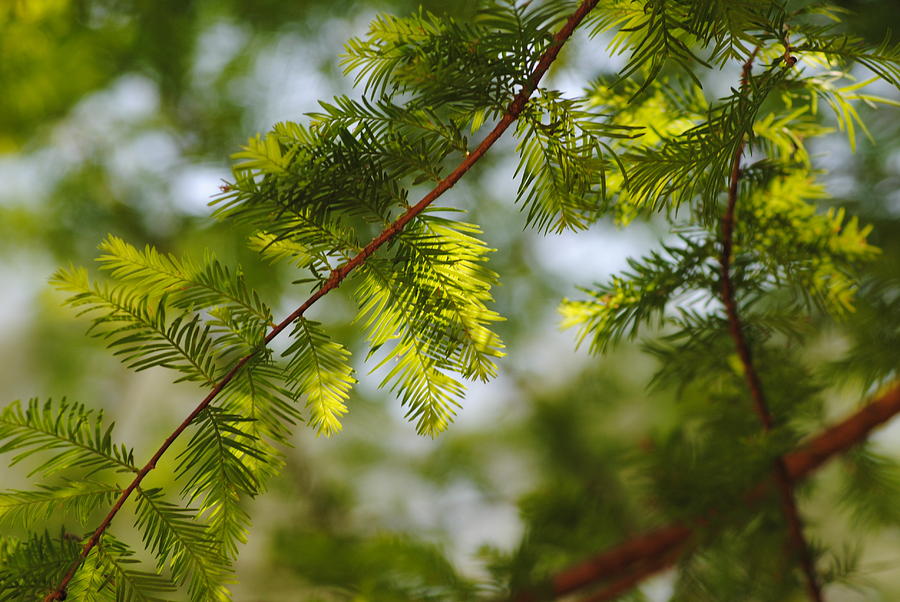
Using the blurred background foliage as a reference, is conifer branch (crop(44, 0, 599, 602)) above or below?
below

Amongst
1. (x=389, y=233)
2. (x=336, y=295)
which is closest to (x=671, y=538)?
(x=389, y=233)

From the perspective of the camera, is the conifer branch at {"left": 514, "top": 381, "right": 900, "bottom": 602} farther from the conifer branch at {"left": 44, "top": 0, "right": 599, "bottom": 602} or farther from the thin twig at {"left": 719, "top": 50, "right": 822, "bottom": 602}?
the conifer branch at {"left": 44, "top": 0, "right": 599, "bottom": 602}

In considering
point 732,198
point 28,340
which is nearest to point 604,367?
point 732,198

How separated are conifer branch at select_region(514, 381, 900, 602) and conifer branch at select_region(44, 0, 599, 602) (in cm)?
36

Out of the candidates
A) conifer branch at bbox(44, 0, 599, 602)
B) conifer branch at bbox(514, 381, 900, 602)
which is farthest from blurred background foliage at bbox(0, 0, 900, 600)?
conifer branch at bbox(44, 0, 599, 602)

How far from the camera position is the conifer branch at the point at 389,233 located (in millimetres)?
282

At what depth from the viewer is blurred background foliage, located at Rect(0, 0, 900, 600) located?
2.10 ft

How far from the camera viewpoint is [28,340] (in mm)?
1560

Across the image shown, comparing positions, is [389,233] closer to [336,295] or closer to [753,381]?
[753,381]

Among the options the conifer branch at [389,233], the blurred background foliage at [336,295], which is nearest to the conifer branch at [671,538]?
the blurred background foliage at [336,295]

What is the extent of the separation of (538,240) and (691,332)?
0.73 m

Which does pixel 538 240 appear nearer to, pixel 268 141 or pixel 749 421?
pixel 749 421

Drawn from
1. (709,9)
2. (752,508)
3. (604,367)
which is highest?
(604,367)

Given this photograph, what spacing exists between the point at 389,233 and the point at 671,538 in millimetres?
449
